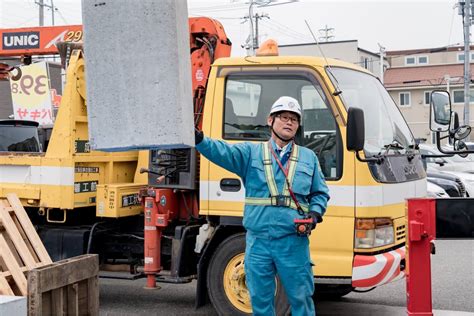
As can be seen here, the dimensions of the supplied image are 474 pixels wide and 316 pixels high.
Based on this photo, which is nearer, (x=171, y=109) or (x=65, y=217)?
(x=171, y=109)

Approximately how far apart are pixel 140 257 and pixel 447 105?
11.7 ft

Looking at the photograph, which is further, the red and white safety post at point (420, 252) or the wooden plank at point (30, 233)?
the wooden plank at point (30, 233)

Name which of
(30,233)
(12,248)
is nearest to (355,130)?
(30,233)

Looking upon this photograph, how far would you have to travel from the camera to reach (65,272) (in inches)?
184

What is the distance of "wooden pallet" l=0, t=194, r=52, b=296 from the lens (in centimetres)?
462

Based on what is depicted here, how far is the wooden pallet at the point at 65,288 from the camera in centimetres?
434

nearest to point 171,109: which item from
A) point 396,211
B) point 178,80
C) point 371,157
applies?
point 178,80

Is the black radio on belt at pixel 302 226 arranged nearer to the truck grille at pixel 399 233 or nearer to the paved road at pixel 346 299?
the truck grille at pixel 399 233

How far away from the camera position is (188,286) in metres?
8.05

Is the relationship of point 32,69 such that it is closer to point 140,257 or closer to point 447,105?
point 140,257

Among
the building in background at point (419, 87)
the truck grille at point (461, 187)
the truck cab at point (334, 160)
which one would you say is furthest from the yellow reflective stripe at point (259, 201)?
the building in background at point (419, 87)

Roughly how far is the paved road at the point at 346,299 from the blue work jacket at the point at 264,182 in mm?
2645

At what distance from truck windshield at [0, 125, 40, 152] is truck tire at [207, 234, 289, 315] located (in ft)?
9.64

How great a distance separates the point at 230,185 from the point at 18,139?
3.12 meters
